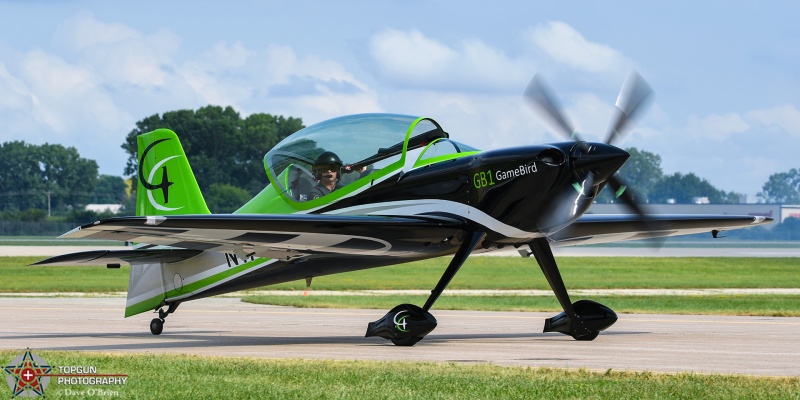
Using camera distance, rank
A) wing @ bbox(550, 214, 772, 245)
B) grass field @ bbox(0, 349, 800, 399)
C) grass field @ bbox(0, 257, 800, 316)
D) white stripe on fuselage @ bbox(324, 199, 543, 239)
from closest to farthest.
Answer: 1. grass field @ bbox(0, 349, 800, 399)
2. white stripe on fuselage @ bbox(324, 199, 543, 239)
3. wing @ bbox(550, 214, 772, 245)
4. grass field @ bbox(0, 257, 800, 316)

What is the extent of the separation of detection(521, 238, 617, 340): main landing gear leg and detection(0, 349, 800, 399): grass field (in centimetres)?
458

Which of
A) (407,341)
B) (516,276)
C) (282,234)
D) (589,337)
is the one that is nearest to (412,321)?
(407,341)

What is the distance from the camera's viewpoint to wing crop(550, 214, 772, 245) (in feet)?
59.6

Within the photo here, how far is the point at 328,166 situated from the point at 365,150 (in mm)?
637

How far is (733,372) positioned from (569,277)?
34.3 metres

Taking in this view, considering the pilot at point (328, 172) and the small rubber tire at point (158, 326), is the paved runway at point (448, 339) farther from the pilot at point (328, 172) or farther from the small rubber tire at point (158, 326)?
the pilot at point (328, 172)

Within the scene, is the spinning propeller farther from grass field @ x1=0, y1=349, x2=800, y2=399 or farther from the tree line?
the tree line

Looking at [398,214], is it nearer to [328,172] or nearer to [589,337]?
[328,172]

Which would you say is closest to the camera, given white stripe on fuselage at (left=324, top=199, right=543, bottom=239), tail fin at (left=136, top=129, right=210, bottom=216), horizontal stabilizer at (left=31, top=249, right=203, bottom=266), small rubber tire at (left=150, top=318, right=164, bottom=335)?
white stripe on fuselage at (left=324, top=199, right=543, bottom=239)

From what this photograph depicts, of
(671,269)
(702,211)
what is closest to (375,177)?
(671,269)

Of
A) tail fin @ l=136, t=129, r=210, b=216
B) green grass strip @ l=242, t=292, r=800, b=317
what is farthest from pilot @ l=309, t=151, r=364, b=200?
green grass strip @ l=242, t=292, r=800, b=317

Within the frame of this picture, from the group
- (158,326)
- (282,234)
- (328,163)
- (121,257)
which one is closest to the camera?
(282,234)

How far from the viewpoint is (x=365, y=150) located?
16.6 metres

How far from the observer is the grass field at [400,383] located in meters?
10.2
